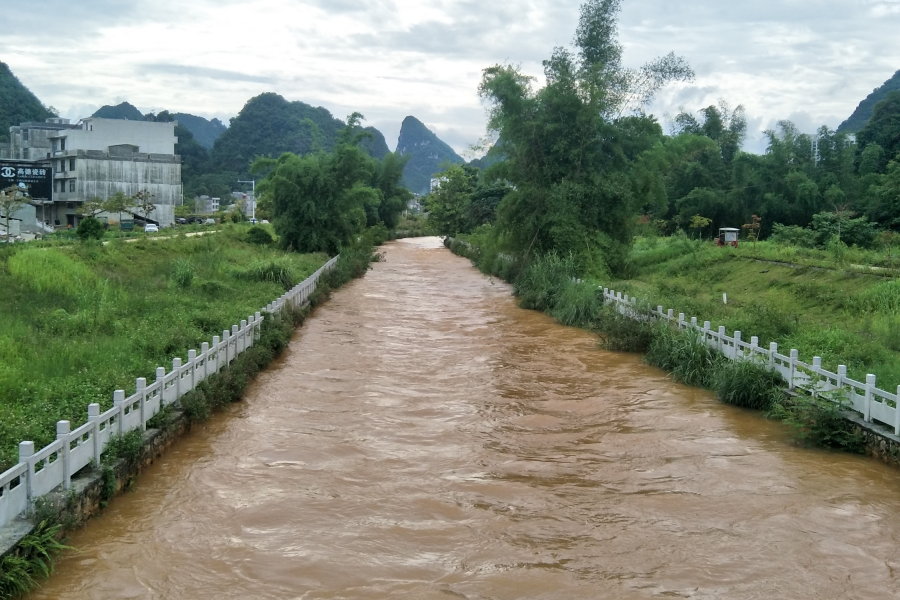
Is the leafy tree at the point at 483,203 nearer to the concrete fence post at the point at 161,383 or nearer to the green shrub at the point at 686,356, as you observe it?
the green shrub at the point at 686,356

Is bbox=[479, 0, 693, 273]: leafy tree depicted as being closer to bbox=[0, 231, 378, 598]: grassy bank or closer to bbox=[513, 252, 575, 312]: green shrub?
bbox=[513, 252, 575, 312]: green shrub

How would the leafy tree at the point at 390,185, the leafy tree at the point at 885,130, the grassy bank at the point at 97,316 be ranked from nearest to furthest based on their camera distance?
the grassy bank at the point at 97,316 < the leafy tree at the point at 885,130 < the leafy tree at the point at 390,185

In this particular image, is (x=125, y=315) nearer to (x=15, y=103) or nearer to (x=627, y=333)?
(x=627, y=333)

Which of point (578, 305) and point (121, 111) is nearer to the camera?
point (578, 305)

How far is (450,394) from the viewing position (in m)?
13.3

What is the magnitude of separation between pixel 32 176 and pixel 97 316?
160ft

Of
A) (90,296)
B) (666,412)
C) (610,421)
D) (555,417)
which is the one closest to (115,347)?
(90,296)

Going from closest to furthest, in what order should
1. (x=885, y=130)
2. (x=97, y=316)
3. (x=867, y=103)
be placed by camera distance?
(x=97, y=316) < (x=885, y=130) < (x=867, y=103)

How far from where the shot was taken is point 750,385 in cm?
1212

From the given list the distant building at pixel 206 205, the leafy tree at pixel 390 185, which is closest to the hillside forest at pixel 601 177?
the leafy tree at pixel 390 185

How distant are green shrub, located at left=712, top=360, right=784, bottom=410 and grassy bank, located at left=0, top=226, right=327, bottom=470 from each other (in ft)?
27.3

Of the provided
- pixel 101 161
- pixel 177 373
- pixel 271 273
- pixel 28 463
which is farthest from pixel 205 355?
pixel 101 161

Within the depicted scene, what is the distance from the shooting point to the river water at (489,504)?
6617 millimetres

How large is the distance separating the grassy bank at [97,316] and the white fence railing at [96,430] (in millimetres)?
311
